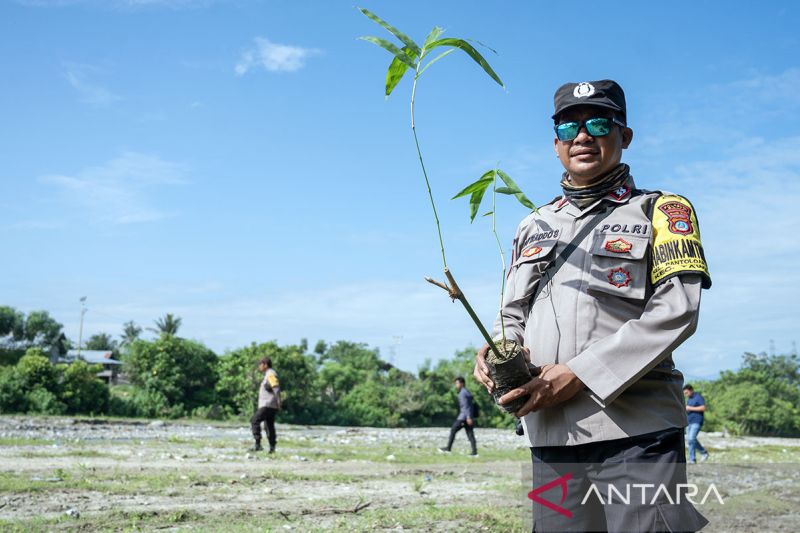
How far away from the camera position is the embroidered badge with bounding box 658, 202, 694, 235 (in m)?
2.39

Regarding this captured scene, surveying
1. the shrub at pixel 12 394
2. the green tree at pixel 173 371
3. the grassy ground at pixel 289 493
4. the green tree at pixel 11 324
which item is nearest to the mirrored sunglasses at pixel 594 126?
the grassy ground at pixel 289 493

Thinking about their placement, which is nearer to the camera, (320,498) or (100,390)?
(320,498)

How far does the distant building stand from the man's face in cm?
7399

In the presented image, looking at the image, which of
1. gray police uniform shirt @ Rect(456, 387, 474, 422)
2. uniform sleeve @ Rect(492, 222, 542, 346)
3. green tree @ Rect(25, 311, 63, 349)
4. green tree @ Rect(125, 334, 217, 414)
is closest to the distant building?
green tree @ Rect(25, 311, 63, 349)

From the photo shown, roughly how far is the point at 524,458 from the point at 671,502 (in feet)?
48.1

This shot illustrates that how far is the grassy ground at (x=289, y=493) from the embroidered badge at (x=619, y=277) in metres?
1.22

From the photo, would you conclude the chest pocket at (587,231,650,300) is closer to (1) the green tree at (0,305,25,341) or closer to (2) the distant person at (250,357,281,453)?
(2) the distant person at (250,357,281,453)

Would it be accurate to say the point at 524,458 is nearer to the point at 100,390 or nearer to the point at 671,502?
the point at 671,502

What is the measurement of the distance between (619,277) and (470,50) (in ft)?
2.86

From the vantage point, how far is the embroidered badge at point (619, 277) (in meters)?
2.42

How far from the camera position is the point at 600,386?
2283 millimetres

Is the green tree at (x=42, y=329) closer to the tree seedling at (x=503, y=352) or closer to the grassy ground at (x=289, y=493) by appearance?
the grassy ground at (x=289, y=493)

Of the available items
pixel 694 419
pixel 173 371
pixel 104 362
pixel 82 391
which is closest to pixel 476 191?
pixel 694 419

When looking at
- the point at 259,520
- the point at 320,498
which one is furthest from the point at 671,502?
the point at 320,498
